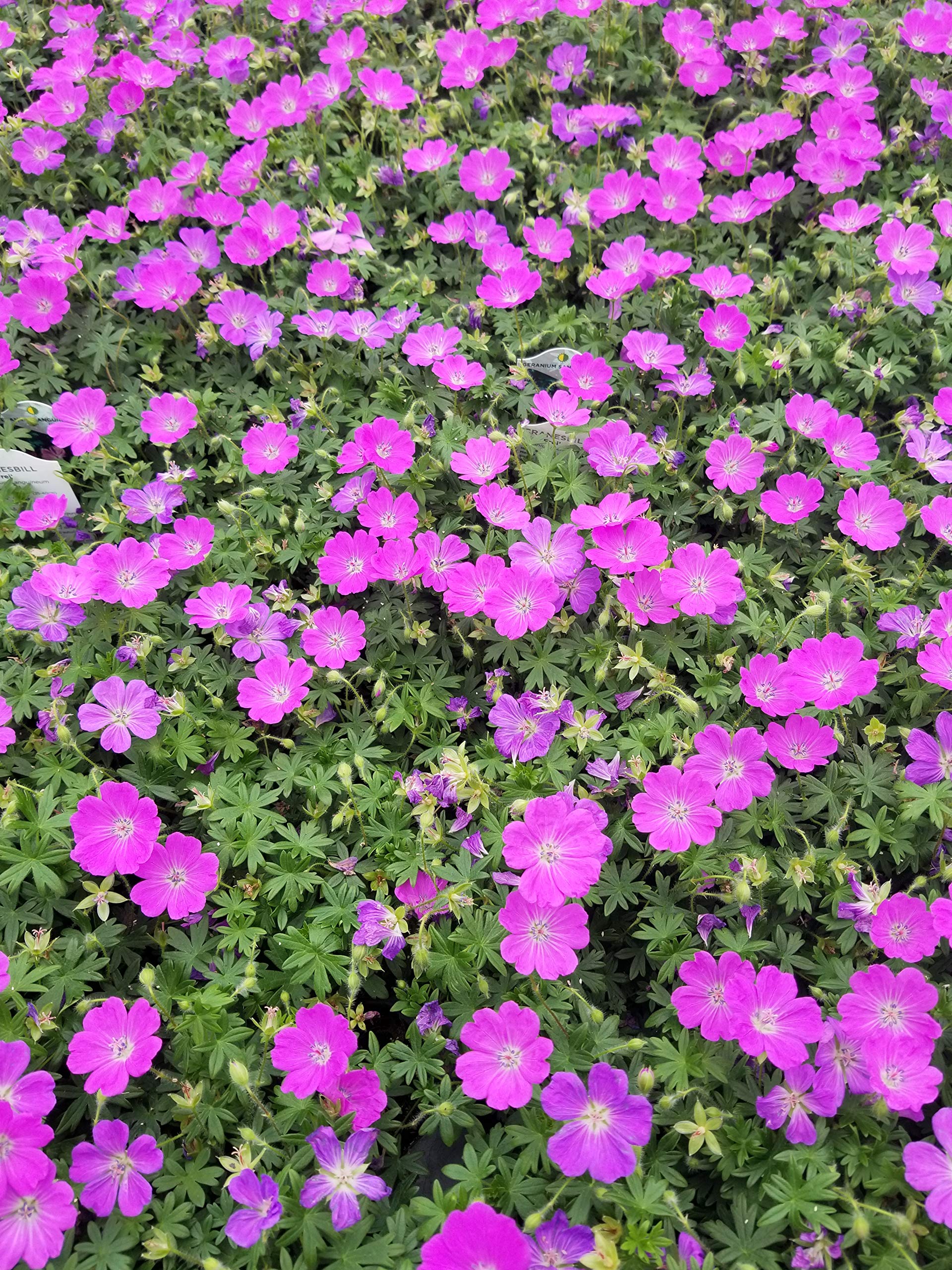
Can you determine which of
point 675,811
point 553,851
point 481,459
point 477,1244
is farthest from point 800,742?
point 477,1244

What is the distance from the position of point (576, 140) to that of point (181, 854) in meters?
3.68

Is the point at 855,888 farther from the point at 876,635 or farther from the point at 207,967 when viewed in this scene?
the point at 207,967

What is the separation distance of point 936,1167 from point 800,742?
1.07 meters

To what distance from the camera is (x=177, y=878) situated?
2.49 metres

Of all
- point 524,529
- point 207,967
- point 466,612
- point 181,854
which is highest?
point 524,529

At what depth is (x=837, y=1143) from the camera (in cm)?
213

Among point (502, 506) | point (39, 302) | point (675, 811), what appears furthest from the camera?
point (39, 302)

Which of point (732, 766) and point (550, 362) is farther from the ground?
point (550, 362)

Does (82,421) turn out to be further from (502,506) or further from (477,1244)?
(477,1244)

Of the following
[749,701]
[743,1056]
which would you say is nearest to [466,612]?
[749,701]

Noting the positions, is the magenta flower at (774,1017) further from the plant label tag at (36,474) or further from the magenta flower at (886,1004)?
the plant label tag at (36,474)

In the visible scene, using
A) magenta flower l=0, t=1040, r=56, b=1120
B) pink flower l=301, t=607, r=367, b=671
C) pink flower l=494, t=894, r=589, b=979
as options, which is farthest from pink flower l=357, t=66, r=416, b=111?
magenta flower l=0, t=1040, r=56, b=1120

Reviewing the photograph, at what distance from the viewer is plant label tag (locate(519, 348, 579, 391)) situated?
3.52 metres

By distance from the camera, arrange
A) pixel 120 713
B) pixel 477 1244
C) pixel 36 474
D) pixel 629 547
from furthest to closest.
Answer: pixel 36 474 → pixel 629 547 → pixel 120 713 → pixel 477 1244
